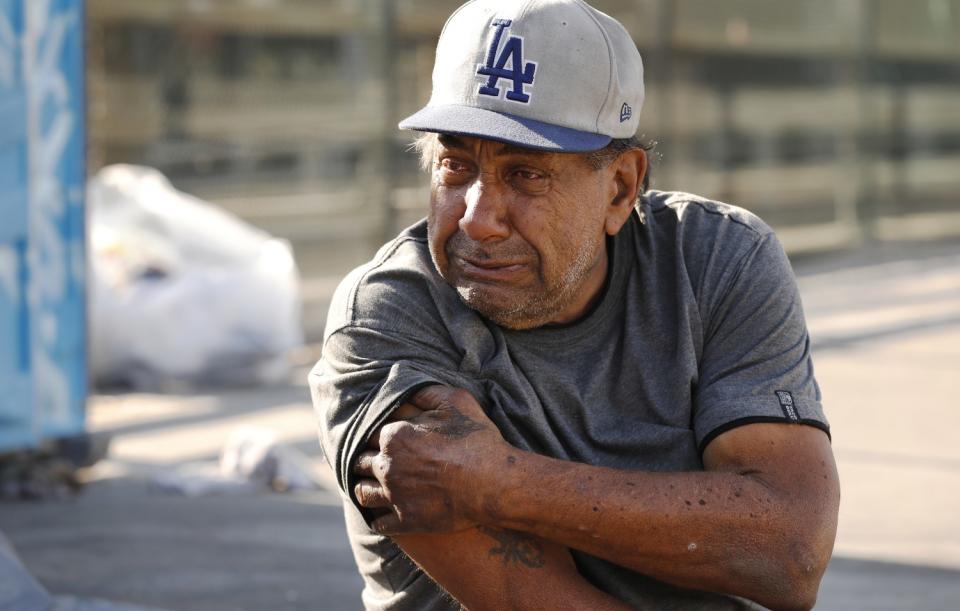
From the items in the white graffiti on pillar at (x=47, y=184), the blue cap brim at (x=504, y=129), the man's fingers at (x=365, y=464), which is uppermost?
the blue cap brim at (x=504, y=129)

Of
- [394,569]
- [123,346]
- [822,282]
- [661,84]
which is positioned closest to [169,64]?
[123,346]

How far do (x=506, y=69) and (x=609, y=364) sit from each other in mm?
474

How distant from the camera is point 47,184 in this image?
477cm

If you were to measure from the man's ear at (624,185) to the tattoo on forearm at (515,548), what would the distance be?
1.63ft

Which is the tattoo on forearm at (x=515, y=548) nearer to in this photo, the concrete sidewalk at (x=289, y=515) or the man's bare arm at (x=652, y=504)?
the man's bare arm at (x=652, y=504)

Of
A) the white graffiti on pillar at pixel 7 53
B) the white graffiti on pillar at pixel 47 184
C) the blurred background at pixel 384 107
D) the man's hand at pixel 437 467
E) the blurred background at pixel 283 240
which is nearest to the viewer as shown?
the man's hand at pixel 437 467

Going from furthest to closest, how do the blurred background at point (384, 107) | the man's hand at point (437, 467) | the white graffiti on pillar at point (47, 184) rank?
the blurred background at point (384, 107) → the white graffiti on pillar at point (47, 184) → the man's hand at point (437, 467)

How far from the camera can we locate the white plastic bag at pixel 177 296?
6516 mm

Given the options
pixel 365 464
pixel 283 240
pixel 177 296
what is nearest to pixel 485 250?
pixel 365 464

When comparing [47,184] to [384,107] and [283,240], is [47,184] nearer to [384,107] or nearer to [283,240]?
[283,240]

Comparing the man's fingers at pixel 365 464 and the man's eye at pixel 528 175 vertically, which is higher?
the man's eye at pixel 528 175

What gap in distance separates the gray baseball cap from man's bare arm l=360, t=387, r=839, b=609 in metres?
0.38

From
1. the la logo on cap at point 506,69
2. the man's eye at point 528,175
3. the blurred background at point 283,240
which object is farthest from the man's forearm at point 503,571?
the blurred background at point 283,240

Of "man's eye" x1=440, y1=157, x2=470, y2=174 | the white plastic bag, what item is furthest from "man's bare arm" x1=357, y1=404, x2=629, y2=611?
the white plastic bag
